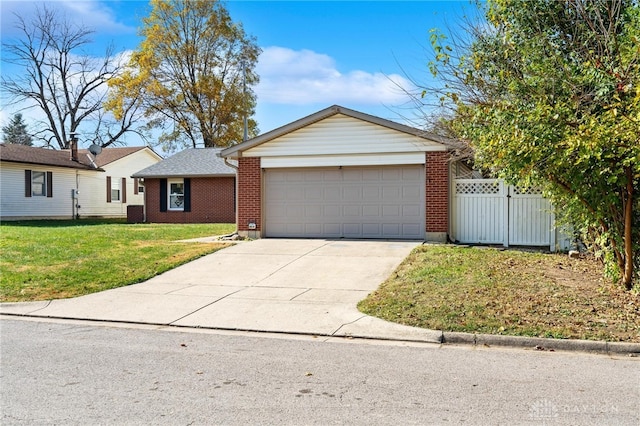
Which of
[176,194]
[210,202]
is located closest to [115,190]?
[176,194]

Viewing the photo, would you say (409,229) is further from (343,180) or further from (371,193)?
(343,180)

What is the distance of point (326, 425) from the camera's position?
13.6 feet

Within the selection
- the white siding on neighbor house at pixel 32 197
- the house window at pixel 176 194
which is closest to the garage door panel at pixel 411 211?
the house window at pixel 176 194

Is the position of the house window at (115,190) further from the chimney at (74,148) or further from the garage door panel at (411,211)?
the garage door panel at (411,211)

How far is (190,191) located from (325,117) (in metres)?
12.6

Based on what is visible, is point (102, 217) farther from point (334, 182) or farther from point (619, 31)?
point (619, 31)

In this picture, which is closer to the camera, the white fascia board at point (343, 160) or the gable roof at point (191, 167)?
the white fascia board at point (343, 160)

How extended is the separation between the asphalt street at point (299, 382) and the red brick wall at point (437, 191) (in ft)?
27.0

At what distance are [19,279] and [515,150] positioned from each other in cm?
937

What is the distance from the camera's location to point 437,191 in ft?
47.9

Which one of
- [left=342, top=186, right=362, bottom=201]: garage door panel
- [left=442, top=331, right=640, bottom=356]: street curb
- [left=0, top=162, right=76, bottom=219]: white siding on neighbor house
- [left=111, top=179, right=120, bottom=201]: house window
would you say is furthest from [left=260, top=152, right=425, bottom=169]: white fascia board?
[left=111, top=179, right=120, bottom=201]: house window

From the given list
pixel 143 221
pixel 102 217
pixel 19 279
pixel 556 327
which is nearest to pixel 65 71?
pixel 102 217

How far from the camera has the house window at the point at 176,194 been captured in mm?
26500

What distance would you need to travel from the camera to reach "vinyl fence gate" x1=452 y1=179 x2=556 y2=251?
45.6 ft
